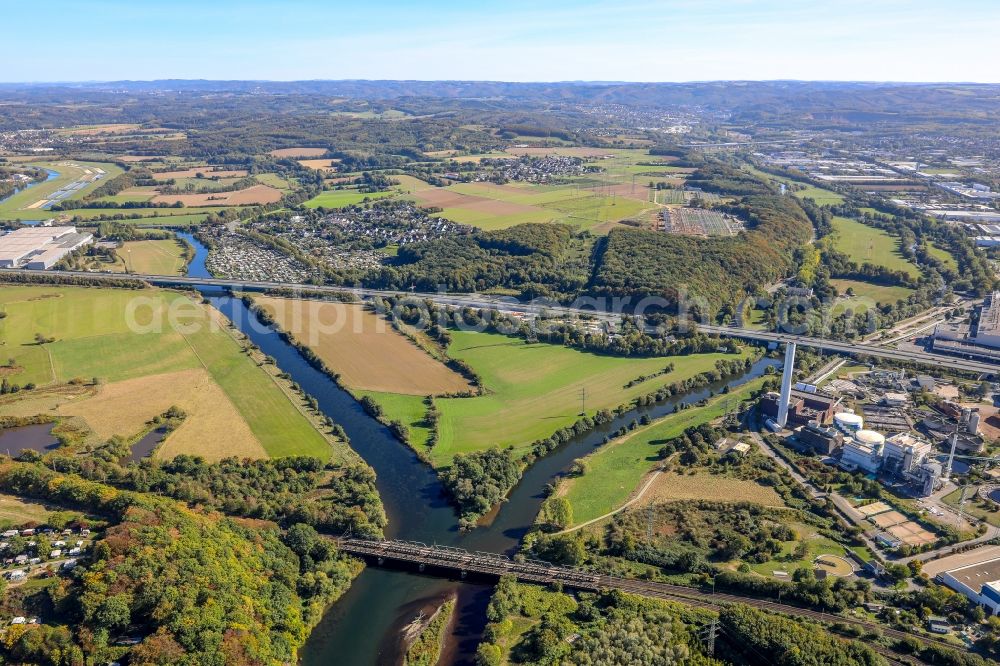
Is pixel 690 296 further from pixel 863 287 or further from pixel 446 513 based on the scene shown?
pixel 446 513

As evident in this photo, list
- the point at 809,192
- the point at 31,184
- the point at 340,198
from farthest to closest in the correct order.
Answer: the point at 31,184, the point at 809,192, the point at 340,198

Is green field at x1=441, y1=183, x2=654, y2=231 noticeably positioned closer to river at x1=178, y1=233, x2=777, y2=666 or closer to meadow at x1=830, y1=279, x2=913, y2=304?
meadow at x1=830, y1=279, x2=913, y2=304

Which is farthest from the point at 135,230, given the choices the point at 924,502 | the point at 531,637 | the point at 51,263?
the point at 924,502

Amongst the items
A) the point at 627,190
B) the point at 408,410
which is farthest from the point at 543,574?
the point at 627,190

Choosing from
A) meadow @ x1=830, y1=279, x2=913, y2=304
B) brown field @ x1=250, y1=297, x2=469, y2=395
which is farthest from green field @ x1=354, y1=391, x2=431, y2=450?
meadow @ x1=830, y1=279, x2=913, y2=304

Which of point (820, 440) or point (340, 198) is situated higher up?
point (340, 198)

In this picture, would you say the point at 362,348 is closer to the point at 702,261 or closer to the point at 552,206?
the point at 702,261
